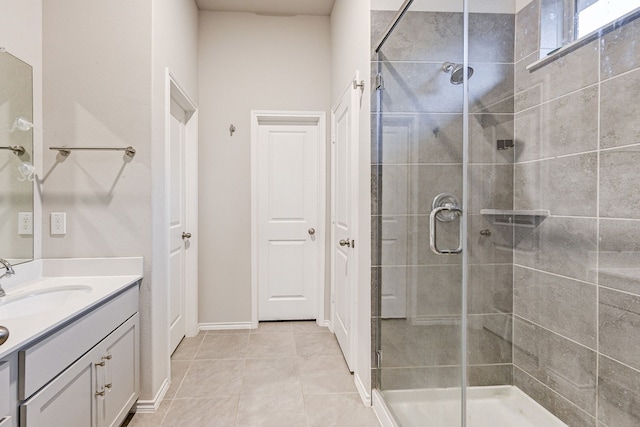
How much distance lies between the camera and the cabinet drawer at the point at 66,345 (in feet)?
3.88

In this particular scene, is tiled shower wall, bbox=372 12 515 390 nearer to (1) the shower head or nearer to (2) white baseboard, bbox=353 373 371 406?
(1) the shower head

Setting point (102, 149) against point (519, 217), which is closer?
point (519, 217)

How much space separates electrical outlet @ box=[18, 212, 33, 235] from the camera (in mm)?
1894

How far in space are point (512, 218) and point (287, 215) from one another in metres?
2.22

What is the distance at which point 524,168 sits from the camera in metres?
1.78

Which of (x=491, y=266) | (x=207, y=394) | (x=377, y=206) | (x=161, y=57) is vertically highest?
(x=161, y=57)

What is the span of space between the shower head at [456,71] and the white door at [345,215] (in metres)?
0.91

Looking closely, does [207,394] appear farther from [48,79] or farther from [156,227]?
[48,79]

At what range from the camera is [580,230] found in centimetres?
162

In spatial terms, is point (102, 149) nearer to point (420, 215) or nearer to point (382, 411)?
point (420, 215)

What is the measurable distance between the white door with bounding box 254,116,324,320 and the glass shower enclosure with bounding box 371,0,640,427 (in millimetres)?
1664

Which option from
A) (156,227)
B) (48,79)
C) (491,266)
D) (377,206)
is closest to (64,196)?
(156,227)

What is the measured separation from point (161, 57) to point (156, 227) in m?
1.06

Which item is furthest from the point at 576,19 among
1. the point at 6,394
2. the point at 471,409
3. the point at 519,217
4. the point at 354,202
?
the point at 6,394
